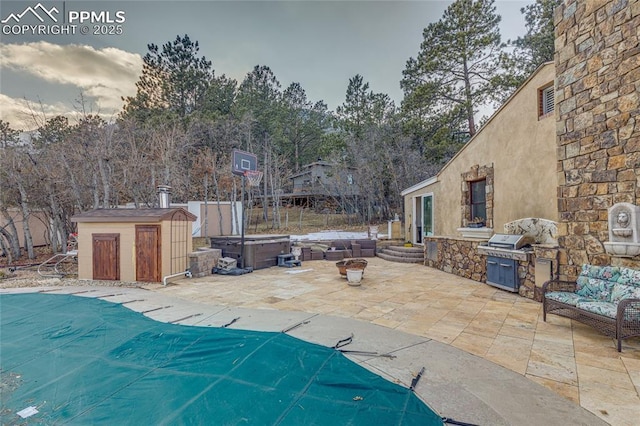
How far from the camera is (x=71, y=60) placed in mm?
8984

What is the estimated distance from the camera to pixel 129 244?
23.2ft

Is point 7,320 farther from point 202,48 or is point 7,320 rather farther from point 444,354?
point 202,48

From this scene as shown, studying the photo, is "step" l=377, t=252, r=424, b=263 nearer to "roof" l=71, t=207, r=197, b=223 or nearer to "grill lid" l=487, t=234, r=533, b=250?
"grill lid" l=487, t=234, r=533, b=250

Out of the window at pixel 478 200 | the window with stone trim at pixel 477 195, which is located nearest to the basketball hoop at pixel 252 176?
the window with stone trim at pixel 477 195

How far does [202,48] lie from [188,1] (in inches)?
463

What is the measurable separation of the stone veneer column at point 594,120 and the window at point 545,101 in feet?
3.35

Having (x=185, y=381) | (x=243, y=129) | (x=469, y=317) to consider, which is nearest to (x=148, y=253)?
(x=185, y=381)

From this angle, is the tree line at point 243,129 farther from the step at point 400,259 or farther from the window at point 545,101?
the window at point 545,101

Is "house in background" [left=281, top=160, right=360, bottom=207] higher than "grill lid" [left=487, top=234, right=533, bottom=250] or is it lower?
higher

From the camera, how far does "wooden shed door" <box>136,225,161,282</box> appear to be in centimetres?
690

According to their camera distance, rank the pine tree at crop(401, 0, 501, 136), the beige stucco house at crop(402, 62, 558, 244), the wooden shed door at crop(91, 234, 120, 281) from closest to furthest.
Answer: the beige stucco house at crop(402, 62, 558, 244) < the wooden shed door at crop(91, 234, 120, 281) < the pine tree at crop(401, 0, 501, 136)

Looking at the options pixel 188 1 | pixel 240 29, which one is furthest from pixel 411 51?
pixel 188 1

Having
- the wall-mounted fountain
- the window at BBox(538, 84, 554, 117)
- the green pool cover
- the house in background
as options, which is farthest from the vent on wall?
the house in background

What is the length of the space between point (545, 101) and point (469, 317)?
5011 millimetres
